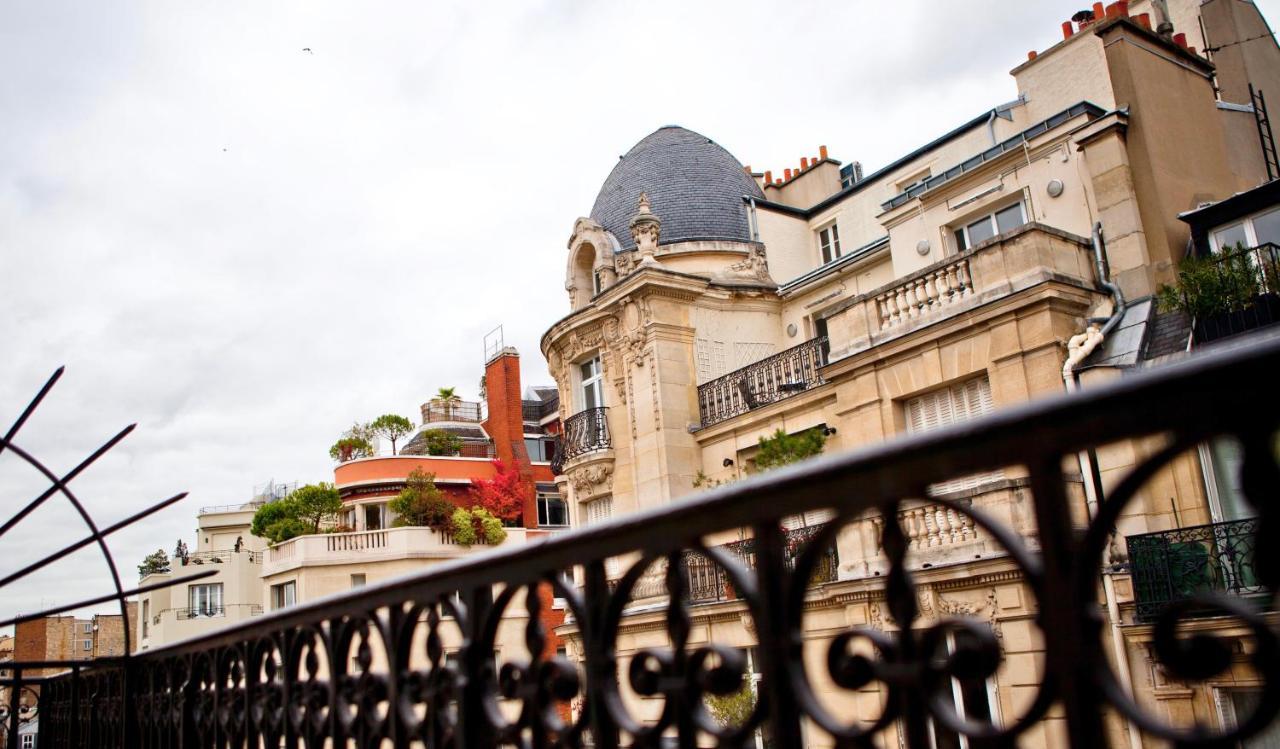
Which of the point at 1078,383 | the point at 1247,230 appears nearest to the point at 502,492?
the point at 1078,383

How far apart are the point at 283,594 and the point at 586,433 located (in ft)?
56.2

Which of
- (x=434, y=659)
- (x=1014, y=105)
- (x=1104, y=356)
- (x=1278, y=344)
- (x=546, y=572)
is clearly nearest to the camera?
(x=1278, y=344)

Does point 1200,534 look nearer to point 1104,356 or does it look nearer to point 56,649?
point 1104,356

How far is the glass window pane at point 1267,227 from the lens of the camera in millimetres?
14000

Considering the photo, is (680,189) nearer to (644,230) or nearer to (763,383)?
(644,230)

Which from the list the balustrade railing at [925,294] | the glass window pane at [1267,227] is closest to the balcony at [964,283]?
the balustrade railing at [925,294]

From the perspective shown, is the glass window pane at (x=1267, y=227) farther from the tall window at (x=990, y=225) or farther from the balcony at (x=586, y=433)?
the balcony at (x=586, y=433)

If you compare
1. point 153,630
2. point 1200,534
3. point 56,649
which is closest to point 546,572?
point 1200,534

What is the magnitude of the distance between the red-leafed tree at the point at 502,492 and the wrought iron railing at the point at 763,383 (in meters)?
17.7

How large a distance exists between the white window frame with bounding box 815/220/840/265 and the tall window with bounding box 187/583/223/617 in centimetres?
3308

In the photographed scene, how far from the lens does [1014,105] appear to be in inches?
782

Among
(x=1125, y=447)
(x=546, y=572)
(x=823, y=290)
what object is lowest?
(x=546, y=572)

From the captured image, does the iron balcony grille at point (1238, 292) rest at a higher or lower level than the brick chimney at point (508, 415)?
lower

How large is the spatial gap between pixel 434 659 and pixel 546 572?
56 cm
